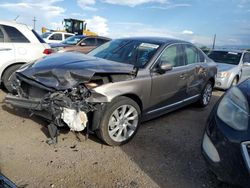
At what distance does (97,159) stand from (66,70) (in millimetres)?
1246

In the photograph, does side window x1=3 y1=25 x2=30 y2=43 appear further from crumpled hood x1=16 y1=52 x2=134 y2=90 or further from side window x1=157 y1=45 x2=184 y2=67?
side window x1=157 y1=45 x2=184 y2=67

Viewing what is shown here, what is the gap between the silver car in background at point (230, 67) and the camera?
815 cm

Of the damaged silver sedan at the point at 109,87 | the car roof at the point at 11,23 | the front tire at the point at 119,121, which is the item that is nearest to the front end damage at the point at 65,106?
the damaged silver sedan at the point at 109,87

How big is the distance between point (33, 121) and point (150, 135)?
6.48ft

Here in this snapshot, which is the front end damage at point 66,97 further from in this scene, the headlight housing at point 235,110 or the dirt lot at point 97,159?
the headlight housing at point 235,110

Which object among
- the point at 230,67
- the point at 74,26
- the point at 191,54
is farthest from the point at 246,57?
the point at 74,26

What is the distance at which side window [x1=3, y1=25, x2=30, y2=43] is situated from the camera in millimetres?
5633

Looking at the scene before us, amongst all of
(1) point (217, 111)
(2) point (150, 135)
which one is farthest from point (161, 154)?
(1) point (217, 111)

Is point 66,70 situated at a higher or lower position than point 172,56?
lower

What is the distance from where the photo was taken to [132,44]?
15.0 feet

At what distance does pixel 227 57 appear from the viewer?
9352 millimetres

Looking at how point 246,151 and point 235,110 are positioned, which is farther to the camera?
point 235,110

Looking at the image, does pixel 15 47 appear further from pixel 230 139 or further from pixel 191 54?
pixel 230 139

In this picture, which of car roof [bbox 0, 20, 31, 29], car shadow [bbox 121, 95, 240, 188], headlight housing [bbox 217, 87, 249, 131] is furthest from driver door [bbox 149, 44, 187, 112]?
car roof [bbox 0, 20, 31, 29]
